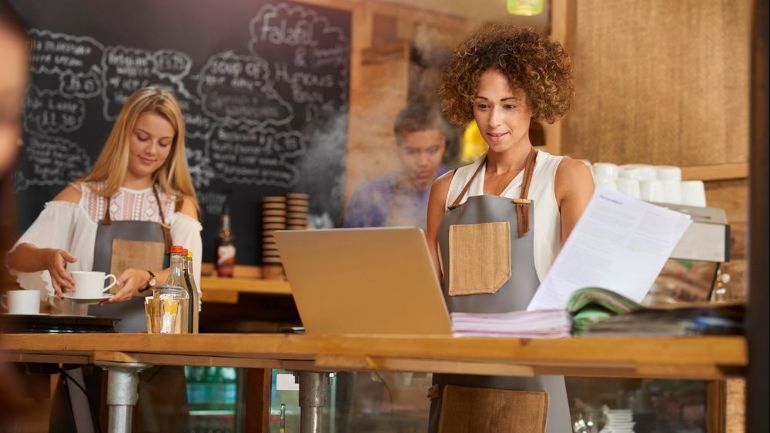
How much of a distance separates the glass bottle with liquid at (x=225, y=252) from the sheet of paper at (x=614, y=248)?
4050 mm

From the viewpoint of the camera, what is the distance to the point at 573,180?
250cm

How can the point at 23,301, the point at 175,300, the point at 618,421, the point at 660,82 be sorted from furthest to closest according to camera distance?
1. the point at 660,82
2. the point at 618,421
3. the point at 23,301
4. the point at 175,300

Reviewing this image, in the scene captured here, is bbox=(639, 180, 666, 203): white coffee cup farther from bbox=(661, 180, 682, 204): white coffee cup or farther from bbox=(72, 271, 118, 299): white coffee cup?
bbox=(72, 271, 118, 299): white coffee cup

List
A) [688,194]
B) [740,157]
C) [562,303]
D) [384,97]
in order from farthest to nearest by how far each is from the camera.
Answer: [384,97] → [740,157] → [688,194] → [562,303]

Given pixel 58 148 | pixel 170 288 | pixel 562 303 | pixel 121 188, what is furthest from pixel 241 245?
pixel 562 303

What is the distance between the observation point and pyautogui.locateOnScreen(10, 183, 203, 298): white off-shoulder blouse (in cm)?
383

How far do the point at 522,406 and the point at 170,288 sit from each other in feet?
2.70

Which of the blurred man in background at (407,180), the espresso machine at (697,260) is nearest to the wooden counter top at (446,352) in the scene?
the espresso machine at (697,260)

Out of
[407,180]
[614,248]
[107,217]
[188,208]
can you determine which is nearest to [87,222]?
[107,217]

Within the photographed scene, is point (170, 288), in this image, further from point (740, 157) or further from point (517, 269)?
point (740, 157)

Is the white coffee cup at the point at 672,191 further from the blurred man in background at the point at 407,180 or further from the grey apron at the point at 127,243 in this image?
the blurred man in background at the point at 407,180

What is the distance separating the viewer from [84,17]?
5.61 m

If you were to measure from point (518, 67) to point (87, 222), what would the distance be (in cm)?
188

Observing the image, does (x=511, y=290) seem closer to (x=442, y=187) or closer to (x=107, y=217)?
(x=442, y=187)
